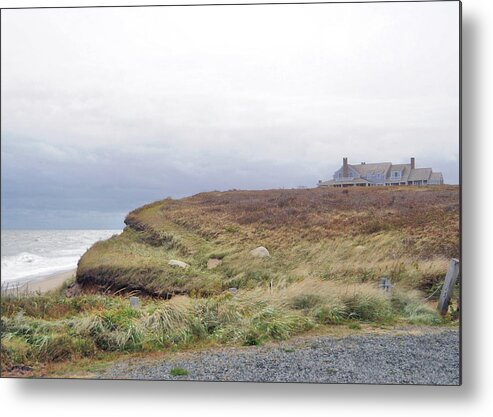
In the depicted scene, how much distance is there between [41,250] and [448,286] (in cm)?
376

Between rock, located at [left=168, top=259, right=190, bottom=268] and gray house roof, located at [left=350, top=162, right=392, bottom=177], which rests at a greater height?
gray house roof, located at [left=350, top=162, right=392, bottom=177]

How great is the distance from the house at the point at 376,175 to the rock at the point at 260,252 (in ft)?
2.86

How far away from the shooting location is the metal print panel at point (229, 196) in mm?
6094

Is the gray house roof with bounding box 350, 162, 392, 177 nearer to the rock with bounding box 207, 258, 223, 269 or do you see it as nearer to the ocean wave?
the rock with bounding box 207, 258, 223, 269

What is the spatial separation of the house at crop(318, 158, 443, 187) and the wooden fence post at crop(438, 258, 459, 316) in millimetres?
758

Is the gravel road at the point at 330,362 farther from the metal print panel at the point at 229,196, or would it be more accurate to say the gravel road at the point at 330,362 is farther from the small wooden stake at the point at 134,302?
the small wooden stake at the point at 134,302

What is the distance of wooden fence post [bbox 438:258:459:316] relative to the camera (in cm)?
603

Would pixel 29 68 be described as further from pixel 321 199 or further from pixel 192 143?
pixel 321 199

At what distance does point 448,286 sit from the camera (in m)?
6.06

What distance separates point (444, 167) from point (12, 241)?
404 centimetres

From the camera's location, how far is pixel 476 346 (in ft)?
19.6

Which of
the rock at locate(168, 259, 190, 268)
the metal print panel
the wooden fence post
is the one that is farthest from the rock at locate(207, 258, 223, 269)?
the wooden fence post

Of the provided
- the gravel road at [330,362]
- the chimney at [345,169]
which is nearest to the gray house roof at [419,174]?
the chimney at [345,169]

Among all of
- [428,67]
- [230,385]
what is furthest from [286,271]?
[428,67]
